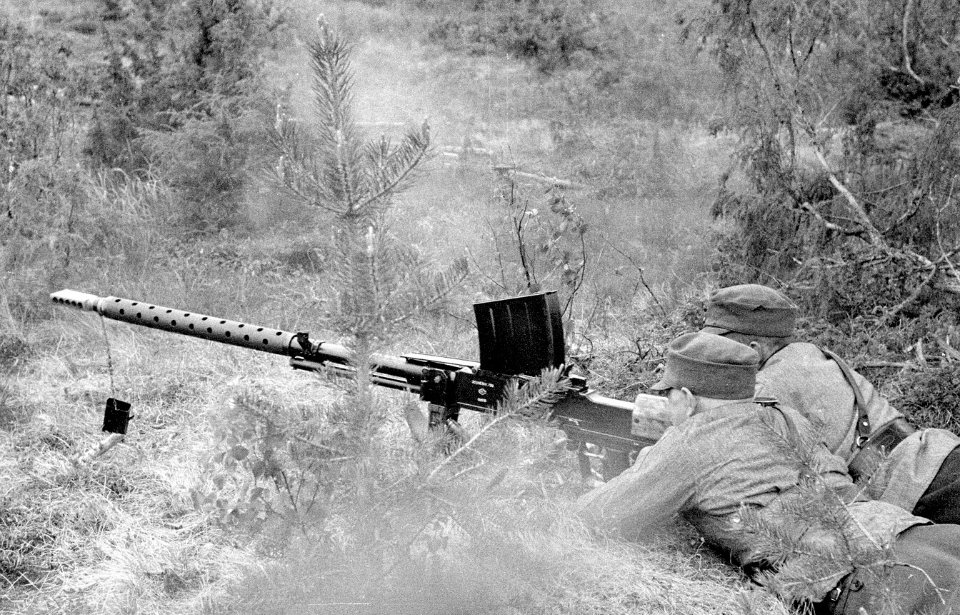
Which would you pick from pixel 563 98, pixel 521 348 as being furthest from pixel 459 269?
pixel 563 98

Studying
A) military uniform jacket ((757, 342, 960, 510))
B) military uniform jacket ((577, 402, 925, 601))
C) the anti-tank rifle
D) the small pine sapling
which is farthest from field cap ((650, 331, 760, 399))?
the small pine sapling

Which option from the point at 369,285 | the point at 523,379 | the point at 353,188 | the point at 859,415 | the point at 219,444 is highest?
the point at 353,188

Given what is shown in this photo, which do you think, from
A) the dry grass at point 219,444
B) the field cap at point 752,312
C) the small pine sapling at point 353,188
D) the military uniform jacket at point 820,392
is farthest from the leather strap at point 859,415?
the small pine sapling at point 353,188

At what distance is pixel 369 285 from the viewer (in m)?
2.13

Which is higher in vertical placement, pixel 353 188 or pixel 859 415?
pixel 353 188

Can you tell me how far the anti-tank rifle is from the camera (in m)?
3.44

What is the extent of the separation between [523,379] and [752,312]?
114 cm

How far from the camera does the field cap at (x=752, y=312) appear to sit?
12.6ft

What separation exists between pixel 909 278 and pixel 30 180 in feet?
21.7

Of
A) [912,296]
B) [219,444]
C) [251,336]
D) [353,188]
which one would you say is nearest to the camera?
[353,188]

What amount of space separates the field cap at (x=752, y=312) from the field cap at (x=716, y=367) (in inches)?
34.3

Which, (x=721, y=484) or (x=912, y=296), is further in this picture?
(x=912, y=296)

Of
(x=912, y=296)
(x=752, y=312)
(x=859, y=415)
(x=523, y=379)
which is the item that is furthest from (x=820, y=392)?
(x=912, y=296)

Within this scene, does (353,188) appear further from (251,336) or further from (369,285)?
(251,336)
